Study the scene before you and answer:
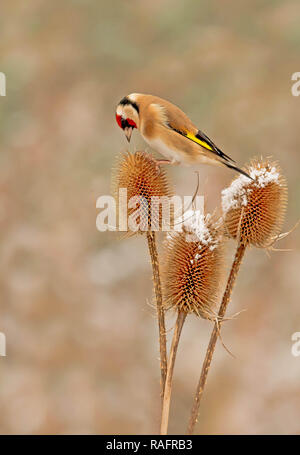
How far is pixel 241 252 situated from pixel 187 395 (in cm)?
65

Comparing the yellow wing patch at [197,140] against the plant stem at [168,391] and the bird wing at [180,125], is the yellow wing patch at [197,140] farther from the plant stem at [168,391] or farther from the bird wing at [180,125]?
the plant stem at [168,391]

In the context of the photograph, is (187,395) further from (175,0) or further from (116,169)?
(175,0)

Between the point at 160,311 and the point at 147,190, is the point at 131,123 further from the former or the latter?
the point at 160,311

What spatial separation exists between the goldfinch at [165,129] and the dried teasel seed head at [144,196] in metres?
0.02

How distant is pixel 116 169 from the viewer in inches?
24.9

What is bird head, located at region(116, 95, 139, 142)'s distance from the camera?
0.62 meters

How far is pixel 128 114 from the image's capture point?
2.04ft

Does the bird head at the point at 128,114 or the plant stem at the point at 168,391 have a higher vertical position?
the bird head at the point at 128,114

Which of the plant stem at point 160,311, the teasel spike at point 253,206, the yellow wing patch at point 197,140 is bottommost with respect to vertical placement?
the plant stem at point 160,311

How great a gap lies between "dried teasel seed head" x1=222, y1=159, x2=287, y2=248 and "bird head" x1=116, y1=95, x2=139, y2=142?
12 cm

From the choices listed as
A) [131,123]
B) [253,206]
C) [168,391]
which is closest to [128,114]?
[131,123]

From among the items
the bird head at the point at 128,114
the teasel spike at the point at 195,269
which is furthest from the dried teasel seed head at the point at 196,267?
the bird head at the point at 128,114

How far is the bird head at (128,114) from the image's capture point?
2.03 feet

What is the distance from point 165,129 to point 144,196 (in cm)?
8
